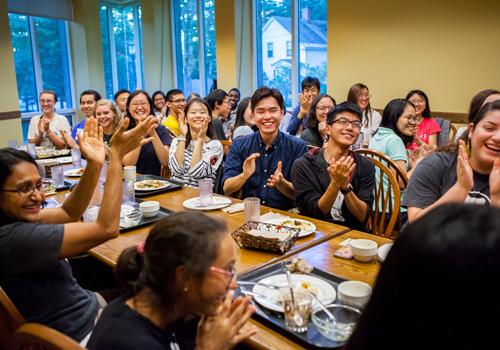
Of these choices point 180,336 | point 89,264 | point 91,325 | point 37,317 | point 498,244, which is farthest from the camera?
point 89,264

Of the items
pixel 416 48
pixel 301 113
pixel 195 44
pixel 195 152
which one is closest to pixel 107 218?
pixel 195 152

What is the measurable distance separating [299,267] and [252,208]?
521mm

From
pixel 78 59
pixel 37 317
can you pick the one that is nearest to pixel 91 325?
pixel 37 317

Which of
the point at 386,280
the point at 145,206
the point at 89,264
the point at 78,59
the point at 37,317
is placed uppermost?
the point at 78,59

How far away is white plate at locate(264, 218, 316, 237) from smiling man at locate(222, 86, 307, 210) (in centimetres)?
65

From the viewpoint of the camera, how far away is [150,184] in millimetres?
2695

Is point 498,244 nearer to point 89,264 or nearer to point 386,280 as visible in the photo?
point 386,280

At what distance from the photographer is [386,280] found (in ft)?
1.78

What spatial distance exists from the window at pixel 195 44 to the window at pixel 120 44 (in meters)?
1.12

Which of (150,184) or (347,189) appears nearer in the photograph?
(347,189)

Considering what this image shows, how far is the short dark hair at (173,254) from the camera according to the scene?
1.02 metres

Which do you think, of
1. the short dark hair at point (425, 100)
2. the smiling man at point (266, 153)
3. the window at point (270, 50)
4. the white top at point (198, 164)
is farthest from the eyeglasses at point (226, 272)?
the window at point (270, 50)

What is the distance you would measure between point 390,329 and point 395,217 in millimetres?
1666

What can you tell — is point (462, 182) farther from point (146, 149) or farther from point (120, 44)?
point (120, 44)
